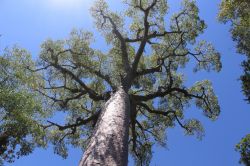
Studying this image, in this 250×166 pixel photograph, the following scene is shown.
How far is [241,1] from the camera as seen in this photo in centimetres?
1341

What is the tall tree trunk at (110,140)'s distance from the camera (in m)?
6.57

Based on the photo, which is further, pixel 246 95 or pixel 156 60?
pixel 156 60

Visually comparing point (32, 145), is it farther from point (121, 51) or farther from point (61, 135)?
point (121, 51)

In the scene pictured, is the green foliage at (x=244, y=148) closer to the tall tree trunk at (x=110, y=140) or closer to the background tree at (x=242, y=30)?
the background tree at (x=242, y=30)

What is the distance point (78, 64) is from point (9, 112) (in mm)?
6483

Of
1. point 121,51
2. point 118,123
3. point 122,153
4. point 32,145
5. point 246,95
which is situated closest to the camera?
point 122,153

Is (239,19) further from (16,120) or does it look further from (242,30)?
(16,120)

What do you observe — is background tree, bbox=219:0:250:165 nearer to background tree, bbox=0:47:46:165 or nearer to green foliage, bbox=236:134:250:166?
green foliage, bbox=236:134:250:166

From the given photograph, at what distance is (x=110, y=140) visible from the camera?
7.61m

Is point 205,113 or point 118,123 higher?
point 205,113

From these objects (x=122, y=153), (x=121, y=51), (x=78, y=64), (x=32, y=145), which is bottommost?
(x=122, y=153)

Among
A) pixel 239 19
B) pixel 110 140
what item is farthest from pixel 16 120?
pixel 239 19

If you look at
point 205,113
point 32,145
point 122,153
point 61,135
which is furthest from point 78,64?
point 122,153

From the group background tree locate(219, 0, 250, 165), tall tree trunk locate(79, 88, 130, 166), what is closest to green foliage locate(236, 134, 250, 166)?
background tree locate(219, 0, 250, 165)
